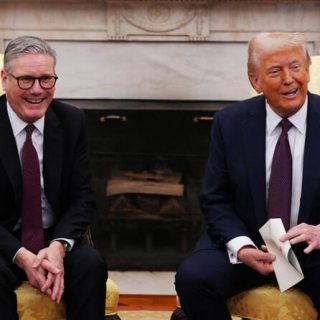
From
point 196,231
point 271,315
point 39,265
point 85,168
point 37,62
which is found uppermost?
point 37,62

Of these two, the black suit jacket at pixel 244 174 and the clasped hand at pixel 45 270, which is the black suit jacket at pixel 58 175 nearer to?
the clasped hand at pixel 45 270

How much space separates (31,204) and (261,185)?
2.20 feet

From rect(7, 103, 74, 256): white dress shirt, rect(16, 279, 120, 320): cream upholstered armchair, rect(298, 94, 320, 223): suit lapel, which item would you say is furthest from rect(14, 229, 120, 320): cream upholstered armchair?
rect(298, 94, 320, 223): suit lapel

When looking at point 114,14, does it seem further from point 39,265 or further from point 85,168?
point 39,265

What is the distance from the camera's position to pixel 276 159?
222cm

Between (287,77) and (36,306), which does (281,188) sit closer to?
(287,77)

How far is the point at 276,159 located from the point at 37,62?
29.1 inches

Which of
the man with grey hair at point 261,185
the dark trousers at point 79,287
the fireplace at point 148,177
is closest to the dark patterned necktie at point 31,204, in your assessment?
the dark trousers at point 79,287

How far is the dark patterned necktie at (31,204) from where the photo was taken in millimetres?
2279

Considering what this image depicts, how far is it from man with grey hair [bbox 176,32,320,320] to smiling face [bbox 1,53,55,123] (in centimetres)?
52

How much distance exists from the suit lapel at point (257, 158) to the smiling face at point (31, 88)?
59 centimetres

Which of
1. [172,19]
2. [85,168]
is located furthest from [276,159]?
[172,19]

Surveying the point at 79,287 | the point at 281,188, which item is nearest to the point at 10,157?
the point at 79,287

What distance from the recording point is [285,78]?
219cm
